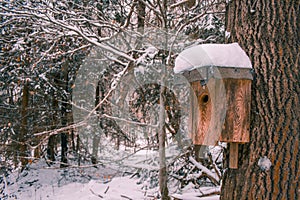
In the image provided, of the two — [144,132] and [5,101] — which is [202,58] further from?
[5,101]

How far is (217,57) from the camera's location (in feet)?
6.02

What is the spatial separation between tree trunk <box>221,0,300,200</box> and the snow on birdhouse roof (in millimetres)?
92

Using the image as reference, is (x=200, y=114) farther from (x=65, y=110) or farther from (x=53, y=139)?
(x=53, y=139)

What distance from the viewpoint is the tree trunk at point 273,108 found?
5.97ft

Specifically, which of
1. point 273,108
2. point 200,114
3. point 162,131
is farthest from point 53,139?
point 273,108

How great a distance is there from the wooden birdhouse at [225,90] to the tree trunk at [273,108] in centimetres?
7

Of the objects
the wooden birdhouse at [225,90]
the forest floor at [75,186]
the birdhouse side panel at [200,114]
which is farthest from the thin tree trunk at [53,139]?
the wooden birdhouse at [225,90]

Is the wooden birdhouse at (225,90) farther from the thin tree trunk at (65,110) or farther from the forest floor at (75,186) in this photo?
the thin tree trunk at (65,110)

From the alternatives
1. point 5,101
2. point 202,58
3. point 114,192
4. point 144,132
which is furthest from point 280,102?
point 5,101

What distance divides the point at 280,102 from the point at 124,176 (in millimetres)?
5491

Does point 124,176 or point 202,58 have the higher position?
point 202,58

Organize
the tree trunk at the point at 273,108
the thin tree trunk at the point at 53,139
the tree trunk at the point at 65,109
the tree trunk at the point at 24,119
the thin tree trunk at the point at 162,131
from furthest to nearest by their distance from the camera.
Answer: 1. the thin tree trunk at the point at 53,139
2. the tree trunk at the point at 24,119
3. the tree trunk at the point at 65,109
4. the thin tree trunk at the point at 162,131
5. the tree trunk at the point at 273,108

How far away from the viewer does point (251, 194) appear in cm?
186

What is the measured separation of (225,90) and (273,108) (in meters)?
0.31
